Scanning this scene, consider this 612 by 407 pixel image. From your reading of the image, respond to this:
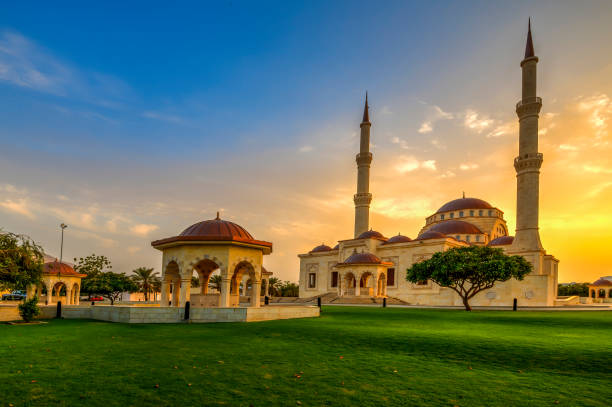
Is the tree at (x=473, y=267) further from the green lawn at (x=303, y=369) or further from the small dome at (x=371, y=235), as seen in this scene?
the small dome at (x=371, y=235)

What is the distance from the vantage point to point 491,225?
5825 centimetres

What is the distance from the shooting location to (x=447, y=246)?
47.1 meters

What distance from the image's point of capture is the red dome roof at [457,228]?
2197 inches

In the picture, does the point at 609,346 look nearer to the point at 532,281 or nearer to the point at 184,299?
the point at 184,299

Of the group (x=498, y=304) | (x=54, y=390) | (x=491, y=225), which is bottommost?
(x=498, y=304)

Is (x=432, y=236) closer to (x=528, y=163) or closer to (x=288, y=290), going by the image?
(x=528, y=163)

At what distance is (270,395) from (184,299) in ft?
45.2

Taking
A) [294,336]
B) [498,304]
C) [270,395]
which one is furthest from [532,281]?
[270,395]

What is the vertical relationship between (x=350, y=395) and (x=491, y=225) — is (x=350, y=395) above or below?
below

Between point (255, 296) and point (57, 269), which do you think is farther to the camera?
point (57, 269)

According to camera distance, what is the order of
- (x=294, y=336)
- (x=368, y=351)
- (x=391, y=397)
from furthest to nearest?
1. (x=294, y=336)
2. (x=368, y=351)
3. (x=391, y=397)

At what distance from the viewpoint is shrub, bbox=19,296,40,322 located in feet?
56.7

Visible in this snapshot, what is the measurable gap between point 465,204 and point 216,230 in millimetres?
49698

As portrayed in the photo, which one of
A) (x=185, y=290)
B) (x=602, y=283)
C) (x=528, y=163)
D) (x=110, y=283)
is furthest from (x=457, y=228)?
(x=185, y=290)
